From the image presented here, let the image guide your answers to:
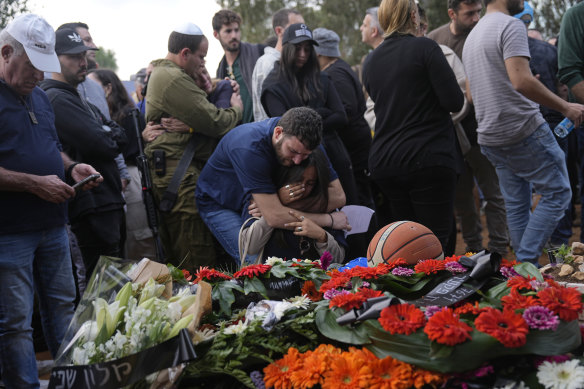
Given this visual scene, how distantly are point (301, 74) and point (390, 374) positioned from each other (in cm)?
336

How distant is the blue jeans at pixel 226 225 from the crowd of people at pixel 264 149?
0.04 ft

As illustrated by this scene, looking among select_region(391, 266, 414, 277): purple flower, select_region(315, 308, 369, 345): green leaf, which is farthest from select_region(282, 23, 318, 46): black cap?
select_region(315, 308, 369, 345): green leaf

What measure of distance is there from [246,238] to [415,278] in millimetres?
1775

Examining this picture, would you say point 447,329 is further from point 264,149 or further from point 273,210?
point 264,149

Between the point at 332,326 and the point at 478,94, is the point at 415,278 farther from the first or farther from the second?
the point at 478,94

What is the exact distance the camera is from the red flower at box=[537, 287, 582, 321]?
1569 millimetres

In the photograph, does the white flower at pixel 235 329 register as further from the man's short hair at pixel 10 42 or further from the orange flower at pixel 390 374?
the man's short hair at pixel 10 42

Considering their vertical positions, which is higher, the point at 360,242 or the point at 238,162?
the point at 238,162

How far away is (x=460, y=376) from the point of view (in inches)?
60.1

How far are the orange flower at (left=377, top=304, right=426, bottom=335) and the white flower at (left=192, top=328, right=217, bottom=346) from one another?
22.8 inches

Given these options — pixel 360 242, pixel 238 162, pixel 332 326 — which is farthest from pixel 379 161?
pixel 332 326

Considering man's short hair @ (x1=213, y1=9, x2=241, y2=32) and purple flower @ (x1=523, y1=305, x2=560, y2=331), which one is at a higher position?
man's short hair @ (x1=213, y1=9, x2=241, y2=32)

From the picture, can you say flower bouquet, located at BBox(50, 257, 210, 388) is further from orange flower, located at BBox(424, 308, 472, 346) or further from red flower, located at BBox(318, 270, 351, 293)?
orange flower, located at BBox(424, 308, 472, 346)

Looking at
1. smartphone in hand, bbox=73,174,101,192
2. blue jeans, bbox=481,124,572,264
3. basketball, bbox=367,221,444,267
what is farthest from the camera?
blue jeans, bbox=481,124,572,264
